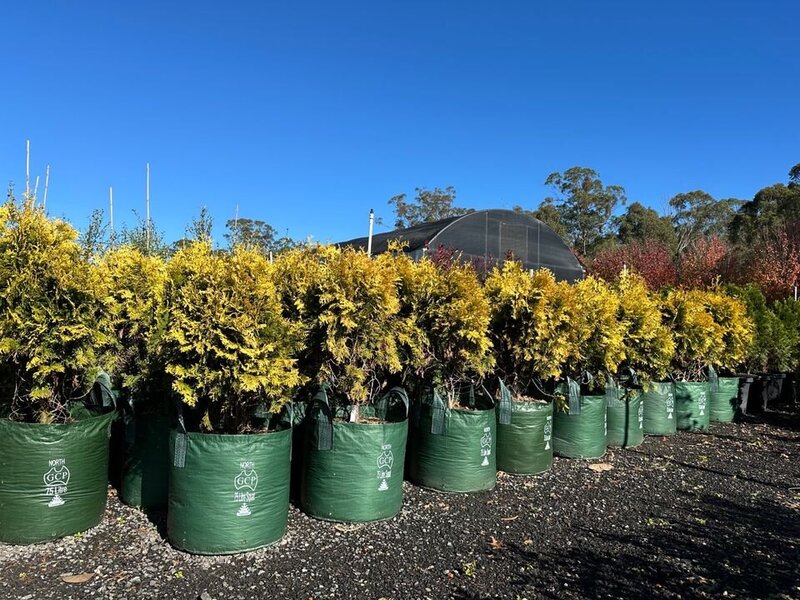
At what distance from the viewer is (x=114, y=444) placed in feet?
13.6

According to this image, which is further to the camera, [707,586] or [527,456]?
[527,456]

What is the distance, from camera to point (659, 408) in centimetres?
670

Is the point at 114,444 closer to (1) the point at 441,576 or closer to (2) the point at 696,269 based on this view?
(1) the point at 441,576

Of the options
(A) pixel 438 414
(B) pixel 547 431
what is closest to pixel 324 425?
(A) pixel 438 414

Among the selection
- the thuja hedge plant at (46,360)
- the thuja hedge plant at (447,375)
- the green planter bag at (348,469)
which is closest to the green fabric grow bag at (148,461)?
the thuja hedge plant at (46,360)

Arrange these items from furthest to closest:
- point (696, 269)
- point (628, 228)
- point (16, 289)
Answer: point (628, 228) < point (696, 269) < point (16, 289)

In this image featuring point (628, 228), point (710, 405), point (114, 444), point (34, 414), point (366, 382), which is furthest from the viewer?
point (628, 228)

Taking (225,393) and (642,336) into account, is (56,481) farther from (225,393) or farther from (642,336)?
(642,336)

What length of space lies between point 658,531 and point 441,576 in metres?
1.74

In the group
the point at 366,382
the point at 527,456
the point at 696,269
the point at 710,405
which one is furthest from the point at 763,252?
the point at 366,382

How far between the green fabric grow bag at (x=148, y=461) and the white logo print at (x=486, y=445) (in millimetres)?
2440

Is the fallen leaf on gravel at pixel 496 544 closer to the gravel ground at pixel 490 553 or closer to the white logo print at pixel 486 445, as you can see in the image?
the gravel ground at pixel 490 553

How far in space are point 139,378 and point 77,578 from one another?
138 centimetres

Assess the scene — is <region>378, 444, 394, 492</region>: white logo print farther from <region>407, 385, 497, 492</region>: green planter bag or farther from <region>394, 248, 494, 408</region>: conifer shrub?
<region>394, 248, 494, 408</region>: conifer shrub
